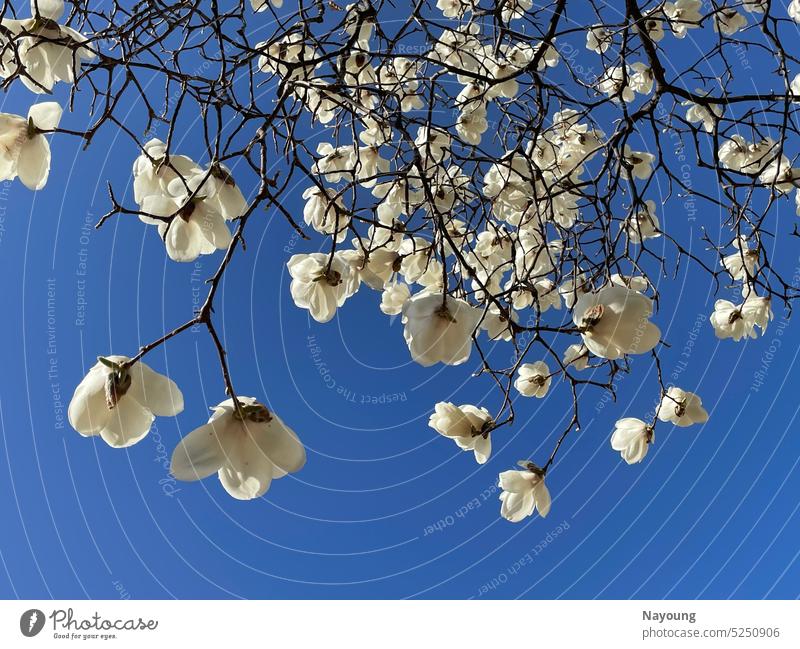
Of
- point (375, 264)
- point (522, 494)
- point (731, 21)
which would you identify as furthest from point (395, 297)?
point (731, 21)

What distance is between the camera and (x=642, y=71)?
6.13ft

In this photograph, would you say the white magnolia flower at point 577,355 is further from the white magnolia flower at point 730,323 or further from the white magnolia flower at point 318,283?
the white magnolia flower at point 318,283

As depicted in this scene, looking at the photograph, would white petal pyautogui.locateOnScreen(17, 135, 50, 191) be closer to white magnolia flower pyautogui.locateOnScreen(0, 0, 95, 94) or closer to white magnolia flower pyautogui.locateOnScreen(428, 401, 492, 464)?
white magnolia flower pyautogui.locateOnScreen(0, 0, 95, 94)

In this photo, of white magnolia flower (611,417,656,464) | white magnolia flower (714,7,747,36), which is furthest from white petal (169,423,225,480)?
white magnolia flower (714,7,747,36)

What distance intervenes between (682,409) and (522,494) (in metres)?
0.44

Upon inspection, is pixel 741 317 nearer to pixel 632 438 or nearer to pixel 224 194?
pixel 632 438

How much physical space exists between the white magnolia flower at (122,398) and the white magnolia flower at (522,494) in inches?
28.1

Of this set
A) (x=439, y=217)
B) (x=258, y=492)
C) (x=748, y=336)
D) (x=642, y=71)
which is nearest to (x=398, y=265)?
(x=439, y=217)

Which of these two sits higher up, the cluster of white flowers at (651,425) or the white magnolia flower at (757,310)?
the white magnolia flower at (757,310)

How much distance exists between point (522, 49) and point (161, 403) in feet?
5.13

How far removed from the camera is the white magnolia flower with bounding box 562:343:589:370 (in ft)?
4.20

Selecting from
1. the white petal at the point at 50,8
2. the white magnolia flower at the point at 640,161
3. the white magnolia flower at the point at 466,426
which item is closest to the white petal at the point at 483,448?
the white magnolia flower at the point at 466,426

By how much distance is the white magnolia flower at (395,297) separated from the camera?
1.53 metres
